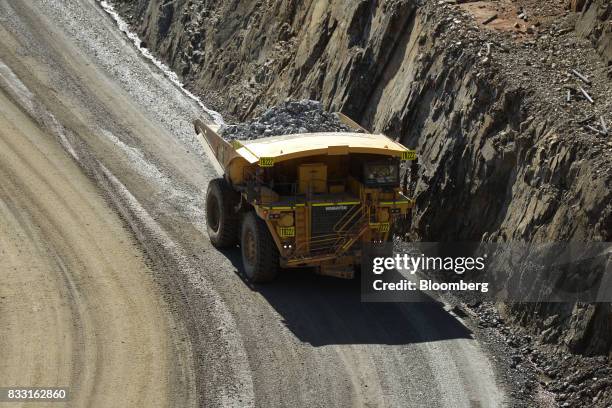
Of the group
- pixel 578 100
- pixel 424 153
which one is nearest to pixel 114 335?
pixel 424 153

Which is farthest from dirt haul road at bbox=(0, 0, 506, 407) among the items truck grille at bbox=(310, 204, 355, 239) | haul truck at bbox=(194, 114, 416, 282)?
truck grille at bbox=(310, 204, 355, 239)

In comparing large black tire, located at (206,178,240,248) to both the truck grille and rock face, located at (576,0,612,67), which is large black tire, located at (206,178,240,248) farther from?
rock face, located at (576,0,612,67)

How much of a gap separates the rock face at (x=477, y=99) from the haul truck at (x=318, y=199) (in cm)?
143

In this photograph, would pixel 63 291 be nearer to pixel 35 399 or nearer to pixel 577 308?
pixel 35 399

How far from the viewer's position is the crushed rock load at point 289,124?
17.0 m

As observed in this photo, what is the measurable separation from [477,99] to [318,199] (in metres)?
3.63

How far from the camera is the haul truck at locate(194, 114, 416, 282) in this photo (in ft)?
49.0

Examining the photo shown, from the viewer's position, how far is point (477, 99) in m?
16.3

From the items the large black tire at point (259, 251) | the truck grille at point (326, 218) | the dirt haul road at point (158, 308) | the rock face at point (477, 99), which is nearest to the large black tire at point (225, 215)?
the dirt haul road at point (158, 308)

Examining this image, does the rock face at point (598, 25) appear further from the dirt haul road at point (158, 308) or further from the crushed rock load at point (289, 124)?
the dirt haul road at point (158, 308)

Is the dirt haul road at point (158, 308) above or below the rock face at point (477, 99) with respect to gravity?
below

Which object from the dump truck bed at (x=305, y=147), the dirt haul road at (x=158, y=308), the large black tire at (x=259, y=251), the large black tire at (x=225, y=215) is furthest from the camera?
the large black tire at (x=225, y=215)

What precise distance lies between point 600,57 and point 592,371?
21.9ft

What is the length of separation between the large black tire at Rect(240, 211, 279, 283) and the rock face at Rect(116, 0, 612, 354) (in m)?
2.92
